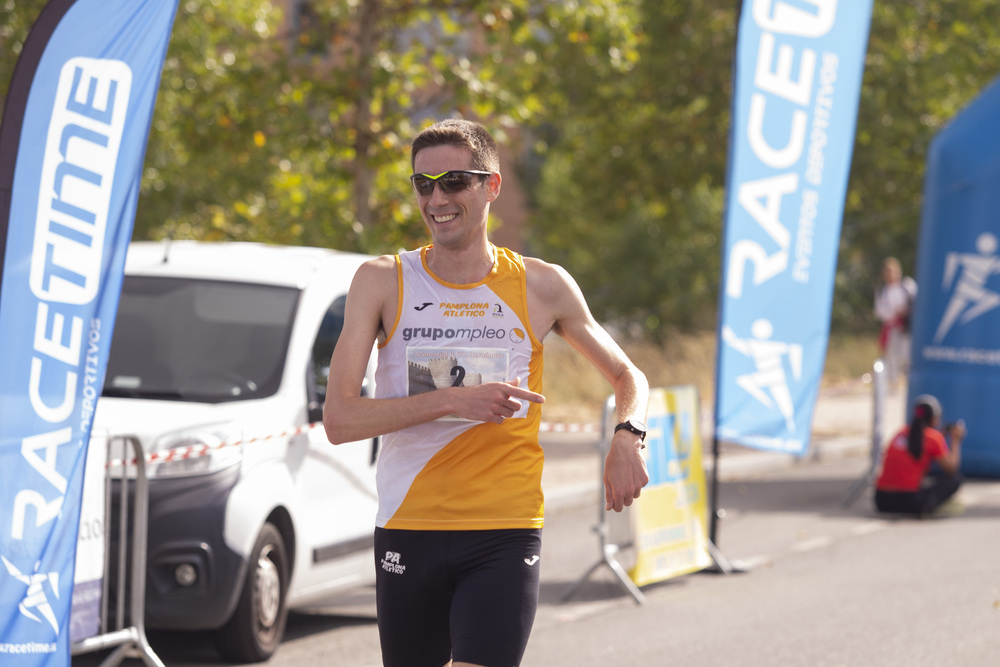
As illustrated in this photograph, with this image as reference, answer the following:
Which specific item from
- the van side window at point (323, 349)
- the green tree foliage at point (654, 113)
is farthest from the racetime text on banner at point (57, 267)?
the green tree foliage at point (654, 113)

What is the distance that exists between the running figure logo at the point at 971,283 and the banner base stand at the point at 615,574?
6785 mm

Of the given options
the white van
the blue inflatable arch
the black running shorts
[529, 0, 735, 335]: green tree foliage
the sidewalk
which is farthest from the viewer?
[529, 0, 735, 335]: green tree foliage

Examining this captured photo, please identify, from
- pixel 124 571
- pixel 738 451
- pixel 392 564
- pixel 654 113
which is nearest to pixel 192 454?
pixel 124 571

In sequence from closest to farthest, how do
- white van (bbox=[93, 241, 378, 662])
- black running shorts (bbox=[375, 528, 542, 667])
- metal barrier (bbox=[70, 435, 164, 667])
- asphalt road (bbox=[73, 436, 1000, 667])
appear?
1. black running shorts (bbox=[375, 528, 542, 667])
2. metal barrier (bbox=[70, 435, 164, 667])
3. white van (bbox=[93, 241, 378, 662])
4. asphalt road (bbox=[73, 436, 1000, 667])

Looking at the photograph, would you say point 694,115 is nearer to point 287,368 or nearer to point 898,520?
point 898,520

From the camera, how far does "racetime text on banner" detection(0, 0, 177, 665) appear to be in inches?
165

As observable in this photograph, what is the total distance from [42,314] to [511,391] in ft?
5.82

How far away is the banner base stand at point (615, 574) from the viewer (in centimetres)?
802

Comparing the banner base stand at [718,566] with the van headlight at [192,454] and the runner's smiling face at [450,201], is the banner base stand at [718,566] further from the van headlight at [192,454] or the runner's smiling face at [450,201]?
the runner's smiling face at [450,201]

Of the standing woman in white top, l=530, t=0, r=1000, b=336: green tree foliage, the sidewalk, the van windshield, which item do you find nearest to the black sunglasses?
the van windshield

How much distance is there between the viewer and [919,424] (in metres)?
11.1

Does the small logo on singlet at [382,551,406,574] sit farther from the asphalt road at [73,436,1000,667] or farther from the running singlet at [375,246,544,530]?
the asphalt road at [73,436,1000,667]

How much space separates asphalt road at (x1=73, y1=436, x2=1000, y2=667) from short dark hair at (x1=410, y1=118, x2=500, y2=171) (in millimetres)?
3574

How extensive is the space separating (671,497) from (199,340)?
3253mm
